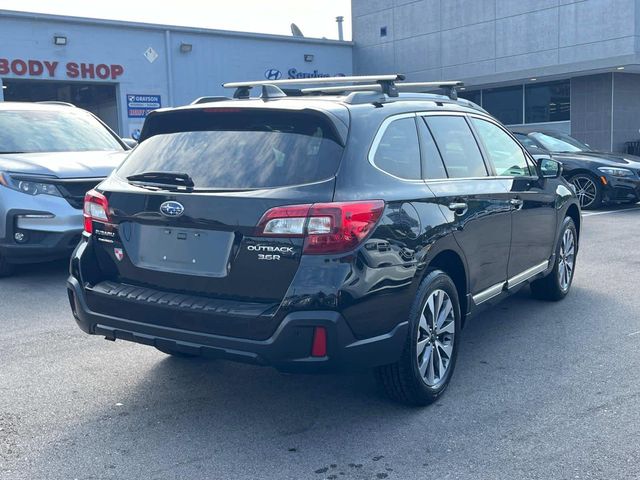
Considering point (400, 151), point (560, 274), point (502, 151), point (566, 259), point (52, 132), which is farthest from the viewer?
point (52, 132)

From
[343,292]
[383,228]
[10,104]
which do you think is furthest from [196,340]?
[10,104]

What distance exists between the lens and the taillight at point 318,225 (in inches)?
135

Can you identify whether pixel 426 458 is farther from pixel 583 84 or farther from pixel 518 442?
pixel 583 84

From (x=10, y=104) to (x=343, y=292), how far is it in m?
6.61

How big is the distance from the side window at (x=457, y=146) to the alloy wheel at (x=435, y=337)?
0.85 m

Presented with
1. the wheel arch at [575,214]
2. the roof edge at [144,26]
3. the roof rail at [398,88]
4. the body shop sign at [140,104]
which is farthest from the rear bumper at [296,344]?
the body shop sign at [140,104]

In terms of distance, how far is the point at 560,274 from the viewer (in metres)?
6.44

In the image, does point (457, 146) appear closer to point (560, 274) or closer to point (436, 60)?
point (560, 274)

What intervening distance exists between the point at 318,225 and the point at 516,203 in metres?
2.32

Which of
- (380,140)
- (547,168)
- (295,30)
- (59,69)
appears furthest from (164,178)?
(295,30)

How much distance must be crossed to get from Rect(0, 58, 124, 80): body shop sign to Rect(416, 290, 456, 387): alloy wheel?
746 inches

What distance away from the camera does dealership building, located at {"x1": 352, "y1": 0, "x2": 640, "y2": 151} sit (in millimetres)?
21000

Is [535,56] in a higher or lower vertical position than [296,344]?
higher

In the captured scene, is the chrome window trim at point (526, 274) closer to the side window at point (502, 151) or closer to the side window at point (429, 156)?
the side window at point (502, 151)
